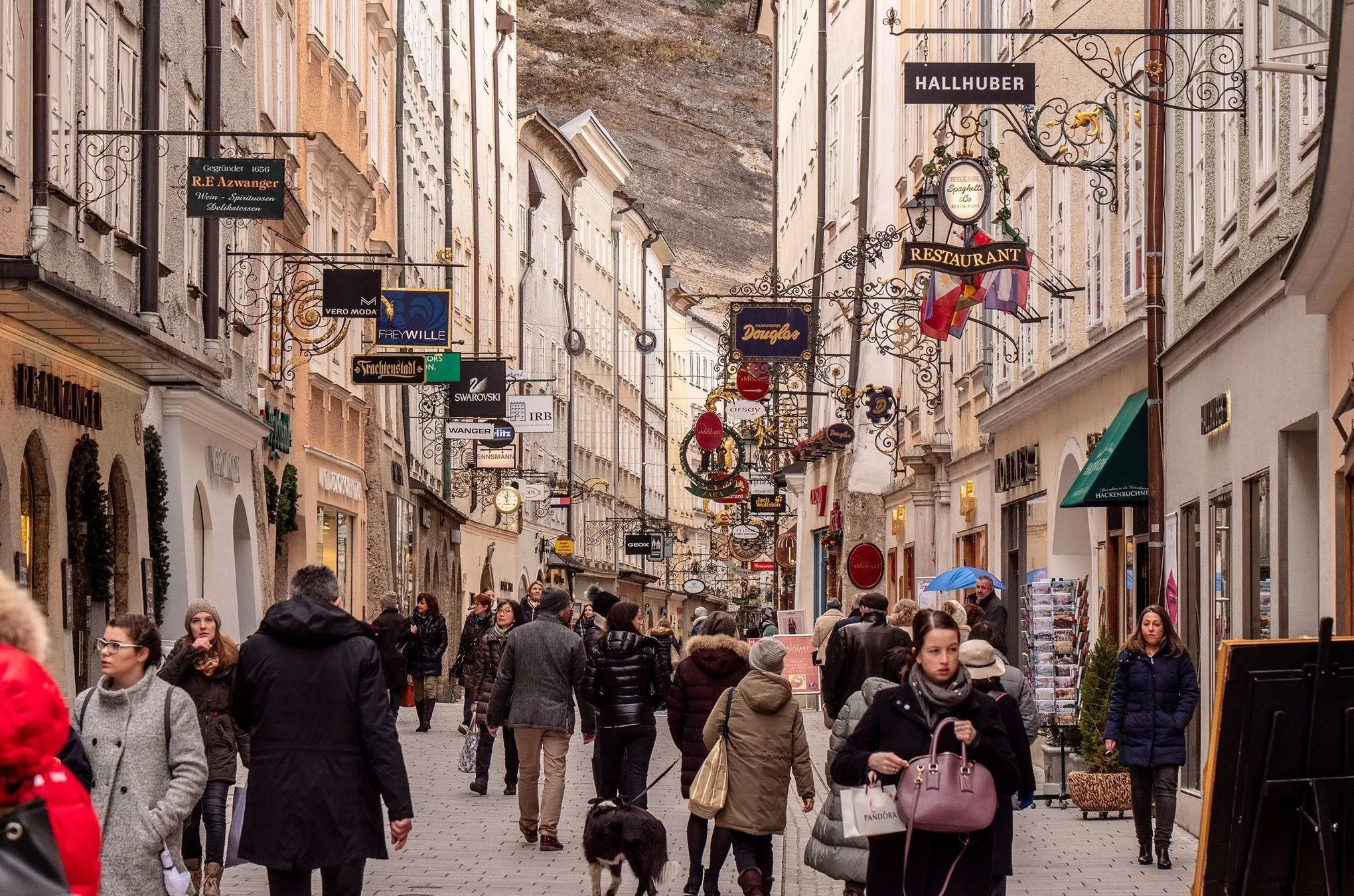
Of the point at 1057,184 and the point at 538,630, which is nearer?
the point at 538,630

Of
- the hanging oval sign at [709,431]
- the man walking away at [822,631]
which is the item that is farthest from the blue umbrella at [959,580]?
the hanging oval sign at [709,431]

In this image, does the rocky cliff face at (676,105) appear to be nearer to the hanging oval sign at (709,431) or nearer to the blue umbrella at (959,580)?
the hanging oval sign at (709,431)

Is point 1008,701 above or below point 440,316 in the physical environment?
below

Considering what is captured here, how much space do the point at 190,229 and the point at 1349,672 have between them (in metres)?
19.0

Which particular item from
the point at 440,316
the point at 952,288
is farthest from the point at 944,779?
the point at 440,316

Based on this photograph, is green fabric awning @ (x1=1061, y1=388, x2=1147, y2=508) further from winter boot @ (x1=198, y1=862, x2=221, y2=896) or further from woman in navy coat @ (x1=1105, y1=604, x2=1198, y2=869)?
winter boot @ (x1=198, y1=862, x2=221, y2=896)

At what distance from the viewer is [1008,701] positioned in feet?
31.1

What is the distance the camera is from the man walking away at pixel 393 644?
22.7m

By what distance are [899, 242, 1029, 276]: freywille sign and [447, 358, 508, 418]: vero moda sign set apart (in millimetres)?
19556

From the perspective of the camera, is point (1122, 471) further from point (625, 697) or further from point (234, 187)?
point (234, 187)

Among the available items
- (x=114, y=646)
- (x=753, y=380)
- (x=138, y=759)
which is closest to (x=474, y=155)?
(x=753, y=380)

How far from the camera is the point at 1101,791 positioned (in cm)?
1669

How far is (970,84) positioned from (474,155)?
39759 mm

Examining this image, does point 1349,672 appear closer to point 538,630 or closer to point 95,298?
point 538,630
